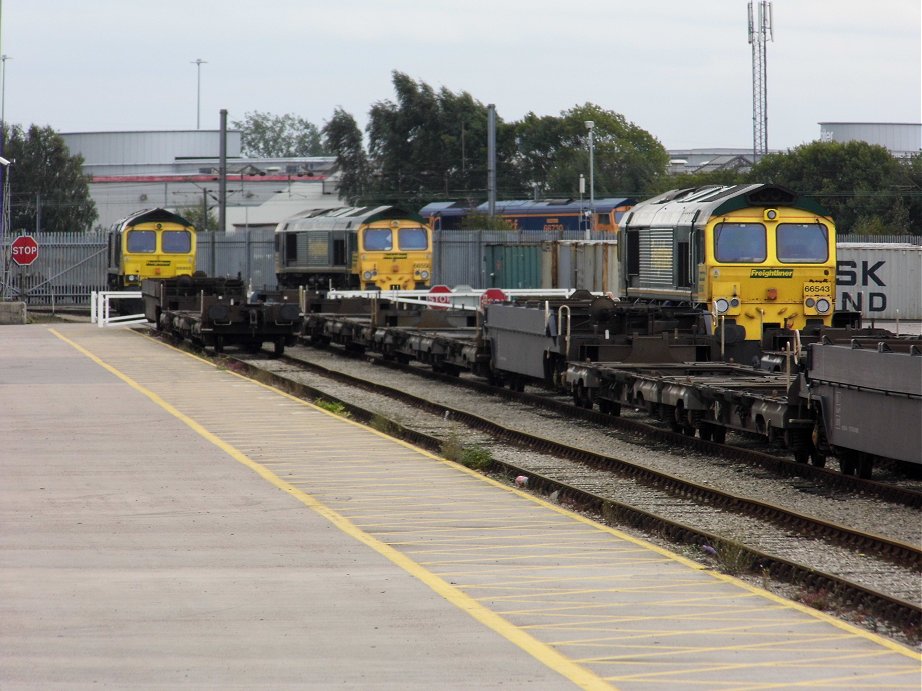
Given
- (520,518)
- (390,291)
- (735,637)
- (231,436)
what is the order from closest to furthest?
(735,637) < (520,518) < (231,436) < (390,291)

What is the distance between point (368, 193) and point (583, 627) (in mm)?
83872

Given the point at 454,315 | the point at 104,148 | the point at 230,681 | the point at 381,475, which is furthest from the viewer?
the point at 104,148

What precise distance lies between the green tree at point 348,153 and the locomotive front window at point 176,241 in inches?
1826

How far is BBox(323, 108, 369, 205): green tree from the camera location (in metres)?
91.6

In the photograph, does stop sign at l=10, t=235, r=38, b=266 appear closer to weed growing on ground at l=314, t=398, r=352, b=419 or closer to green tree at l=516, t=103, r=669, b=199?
weed growing on ground at l=314, t=398, r=352, b=419

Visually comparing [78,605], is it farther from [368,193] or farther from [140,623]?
[368,193]

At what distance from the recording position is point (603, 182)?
330ft

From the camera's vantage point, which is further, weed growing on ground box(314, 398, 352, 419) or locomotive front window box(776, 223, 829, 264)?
locomotive front window box(776, 223, 829, 264)

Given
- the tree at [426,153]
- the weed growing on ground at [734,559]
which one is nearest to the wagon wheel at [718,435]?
the weed growing on ground at [734,559]

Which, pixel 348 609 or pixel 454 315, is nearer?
pixel 348 609

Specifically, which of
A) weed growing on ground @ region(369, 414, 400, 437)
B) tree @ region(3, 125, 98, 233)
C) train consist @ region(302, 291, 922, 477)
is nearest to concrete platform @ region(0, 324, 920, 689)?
weed growing on ground @ region(369, 414, 400, 437)

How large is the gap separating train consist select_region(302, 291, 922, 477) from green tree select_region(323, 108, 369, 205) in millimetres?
62747

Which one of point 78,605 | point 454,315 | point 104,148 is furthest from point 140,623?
point 104,148

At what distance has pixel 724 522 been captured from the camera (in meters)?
11.8
